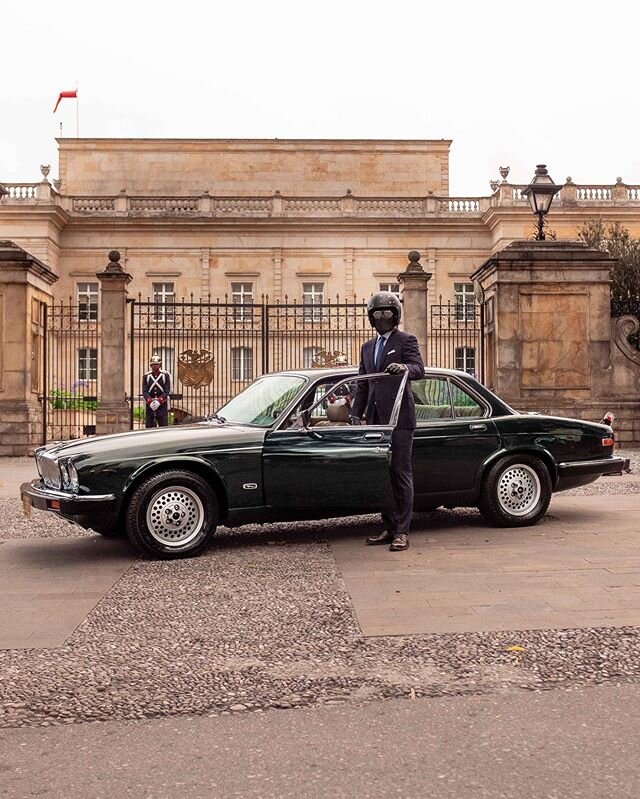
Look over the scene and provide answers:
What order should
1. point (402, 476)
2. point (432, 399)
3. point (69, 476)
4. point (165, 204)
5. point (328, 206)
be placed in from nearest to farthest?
point (69, 476) < point (402, 476) < point (432, 399) < point (165, 204) < point (328, 206)

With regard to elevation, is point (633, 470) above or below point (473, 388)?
below

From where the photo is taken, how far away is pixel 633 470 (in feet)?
44.1

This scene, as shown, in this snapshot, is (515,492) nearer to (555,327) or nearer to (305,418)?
(305,418)

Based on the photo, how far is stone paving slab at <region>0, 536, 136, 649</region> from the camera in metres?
5.07

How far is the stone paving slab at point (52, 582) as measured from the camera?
507cm

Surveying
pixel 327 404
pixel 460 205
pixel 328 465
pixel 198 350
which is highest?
pixel 460 205

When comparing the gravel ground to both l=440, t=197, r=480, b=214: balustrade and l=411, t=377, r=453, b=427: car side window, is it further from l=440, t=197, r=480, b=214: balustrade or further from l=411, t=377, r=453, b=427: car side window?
l=440, t=197, r=480, b=214: balustrade

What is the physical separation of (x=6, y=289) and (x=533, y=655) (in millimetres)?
14784

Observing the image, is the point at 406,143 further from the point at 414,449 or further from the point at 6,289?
the point at 414,449

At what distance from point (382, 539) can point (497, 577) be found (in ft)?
5.07

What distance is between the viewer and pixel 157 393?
55.7 feet

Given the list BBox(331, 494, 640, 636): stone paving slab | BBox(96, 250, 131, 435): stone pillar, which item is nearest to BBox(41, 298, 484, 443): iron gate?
BBox(96, 250, 131, 435): stone pillar

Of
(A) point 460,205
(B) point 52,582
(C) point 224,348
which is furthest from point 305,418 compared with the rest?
(A) point 460,205

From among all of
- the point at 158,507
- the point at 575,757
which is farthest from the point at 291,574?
the point at 575,757
